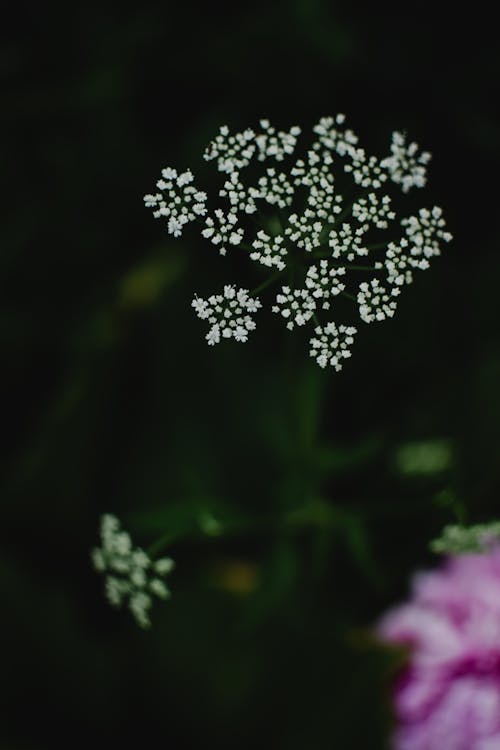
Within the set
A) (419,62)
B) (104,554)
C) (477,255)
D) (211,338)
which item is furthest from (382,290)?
(419,62)

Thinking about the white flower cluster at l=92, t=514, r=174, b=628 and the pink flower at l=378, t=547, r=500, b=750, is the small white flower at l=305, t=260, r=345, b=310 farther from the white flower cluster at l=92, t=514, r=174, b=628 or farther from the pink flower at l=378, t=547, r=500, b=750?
the pink flower at l=378, t=547, r=500, b=750

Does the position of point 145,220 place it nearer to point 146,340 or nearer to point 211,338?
point 146,340

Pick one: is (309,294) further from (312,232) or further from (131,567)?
(131,567)

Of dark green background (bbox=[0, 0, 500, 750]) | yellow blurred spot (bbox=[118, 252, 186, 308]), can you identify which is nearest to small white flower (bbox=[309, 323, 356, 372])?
dark green background (bbox=[0, 0, 500, 750])

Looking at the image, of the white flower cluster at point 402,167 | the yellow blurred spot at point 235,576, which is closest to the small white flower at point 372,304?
the white flower cluster at point 402,167

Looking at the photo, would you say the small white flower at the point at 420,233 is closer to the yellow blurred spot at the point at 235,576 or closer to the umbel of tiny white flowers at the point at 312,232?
the umbel of tiny white flowers at the point at 312,232

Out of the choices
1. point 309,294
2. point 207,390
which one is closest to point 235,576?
point 207,390
